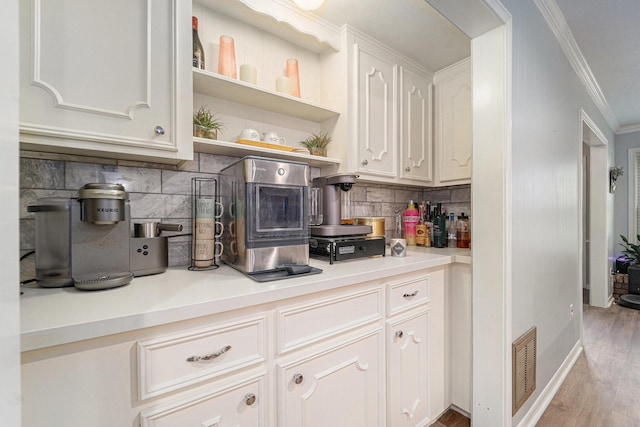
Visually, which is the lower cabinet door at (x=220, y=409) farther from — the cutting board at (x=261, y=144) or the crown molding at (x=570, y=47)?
the crown molding at (x=570, y=47)

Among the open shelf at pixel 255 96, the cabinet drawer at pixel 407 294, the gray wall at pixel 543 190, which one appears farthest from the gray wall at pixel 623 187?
the open shelf at pixel 255 96

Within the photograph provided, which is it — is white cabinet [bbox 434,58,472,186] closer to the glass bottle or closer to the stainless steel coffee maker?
the glass bottle

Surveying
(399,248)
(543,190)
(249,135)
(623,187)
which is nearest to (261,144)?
(249,135)

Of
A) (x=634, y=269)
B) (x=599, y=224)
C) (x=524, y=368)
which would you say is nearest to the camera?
(x=524, y=368)

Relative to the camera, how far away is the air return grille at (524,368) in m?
1.38

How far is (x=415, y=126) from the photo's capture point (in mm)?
2043

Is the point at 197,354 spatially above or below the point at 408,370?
above

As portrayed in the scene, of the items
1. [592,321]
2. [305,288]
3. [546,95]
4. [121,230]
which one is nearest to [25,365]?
[121,230]

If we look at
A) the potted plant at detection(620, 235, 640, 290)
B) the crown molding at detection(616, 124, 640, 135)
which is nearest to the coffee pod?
the potted plant at detection(620, 235, 640, 290)

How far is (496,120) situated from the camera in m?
1.34

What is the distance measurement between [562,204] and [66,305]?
278 centimetres

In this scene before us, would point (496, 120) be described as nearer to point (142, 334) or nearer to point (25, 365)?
point (142, 334)

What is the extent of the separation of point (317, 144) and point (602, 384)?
103 inches

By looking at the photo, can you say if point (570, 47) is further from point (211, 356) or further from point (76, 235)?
point (76, 235)
